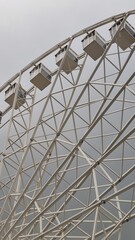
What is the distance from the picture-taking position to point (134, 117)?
25.6 meters

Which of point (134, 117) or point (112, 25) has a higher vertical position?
point (112, 25)

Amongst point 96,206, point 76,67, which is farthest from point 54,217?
point 76,67

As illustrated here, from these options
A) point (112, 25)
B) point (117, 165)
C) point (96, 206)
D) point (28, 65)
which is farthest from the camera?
point (117, 165)

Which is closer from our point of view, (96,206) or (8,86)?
(96,206)

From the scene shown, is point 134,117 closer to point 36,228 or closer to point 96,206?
point 96,206

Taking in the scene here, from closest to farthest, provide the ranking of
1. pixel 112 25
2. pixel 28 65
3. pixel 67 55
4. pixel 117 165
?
pixel 112 25
pixel 67 55
pixel 28 65
pixel 117 165


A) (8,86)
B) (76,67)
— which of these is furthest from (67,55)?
(8,86)

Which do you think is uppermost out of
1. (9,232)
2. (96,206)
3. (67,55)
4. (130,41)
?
(67,55)

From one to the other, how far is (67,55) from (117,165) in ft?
65.5

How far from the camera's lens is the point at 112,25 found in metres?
29.9

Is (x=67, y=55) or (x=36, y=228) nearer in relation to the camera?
(x=67, y=55)

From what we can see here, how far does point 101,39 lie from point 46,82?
4791 millimetres

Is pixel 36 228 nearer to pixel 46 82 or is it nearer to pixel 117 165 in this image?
pixel 46 82

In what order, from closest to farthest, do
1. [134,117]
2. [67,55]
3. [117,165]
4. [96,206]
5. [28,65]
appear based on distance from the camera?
1. [134,117]
2. [96,206]
3. [67,55]
4. [28,65]
5. [117,165]
